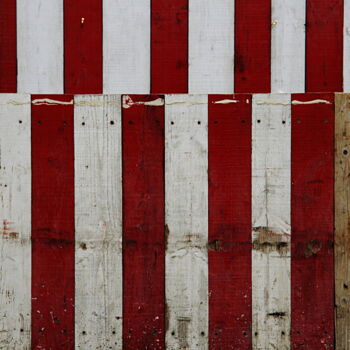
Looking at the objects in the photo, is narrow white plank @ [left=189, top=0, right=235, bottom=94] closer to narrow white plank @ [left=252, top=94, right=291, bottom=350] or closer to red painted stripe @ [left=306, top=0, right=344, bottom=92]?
narrow white plank @ [left=252, top=94, right=291, bottom=350]

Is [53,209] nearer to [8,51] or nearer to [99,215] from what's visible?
[99,215]

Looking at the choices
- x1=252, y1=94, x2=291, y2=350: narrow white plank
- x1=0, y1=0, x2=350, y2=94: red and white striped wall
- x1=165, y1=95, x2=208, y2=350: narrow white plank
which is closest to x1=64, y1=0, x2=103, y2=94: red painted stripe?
x1=0, y1=0, x2=350, y2=94: red and white striped wall

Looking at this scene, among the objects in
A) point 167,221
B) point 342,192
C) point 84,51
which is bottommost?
point 167,221

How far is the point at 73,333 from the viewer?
6.60 feet

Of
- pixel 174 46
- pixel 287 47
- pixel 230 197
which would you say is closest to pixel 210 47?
pixel 174 46

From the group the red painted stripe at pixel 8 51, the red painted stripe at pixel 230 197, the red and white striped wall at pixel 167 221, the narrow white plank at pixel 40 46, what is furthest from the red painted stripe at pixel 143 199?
the red painted stripe at pixel 8 51

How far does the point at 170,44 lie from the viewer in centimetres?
205

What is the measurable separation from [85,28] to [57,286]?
111 centimetres

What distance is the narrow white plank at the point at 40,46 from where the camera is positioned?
6.75 feet

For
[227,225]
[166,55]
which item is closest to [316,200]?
[227,225]

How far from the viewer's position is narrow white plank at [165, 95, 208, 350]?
199 centimetres

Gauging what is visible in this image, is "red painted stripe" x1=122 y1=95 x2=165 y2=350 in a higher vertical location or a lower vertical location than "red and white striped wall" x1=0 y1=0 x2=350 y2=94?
lower

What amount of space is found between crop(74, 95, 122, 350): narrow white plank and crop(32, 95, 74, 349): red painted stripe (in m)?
0.04

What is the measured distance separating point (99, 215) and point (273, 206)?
0.72 meters
